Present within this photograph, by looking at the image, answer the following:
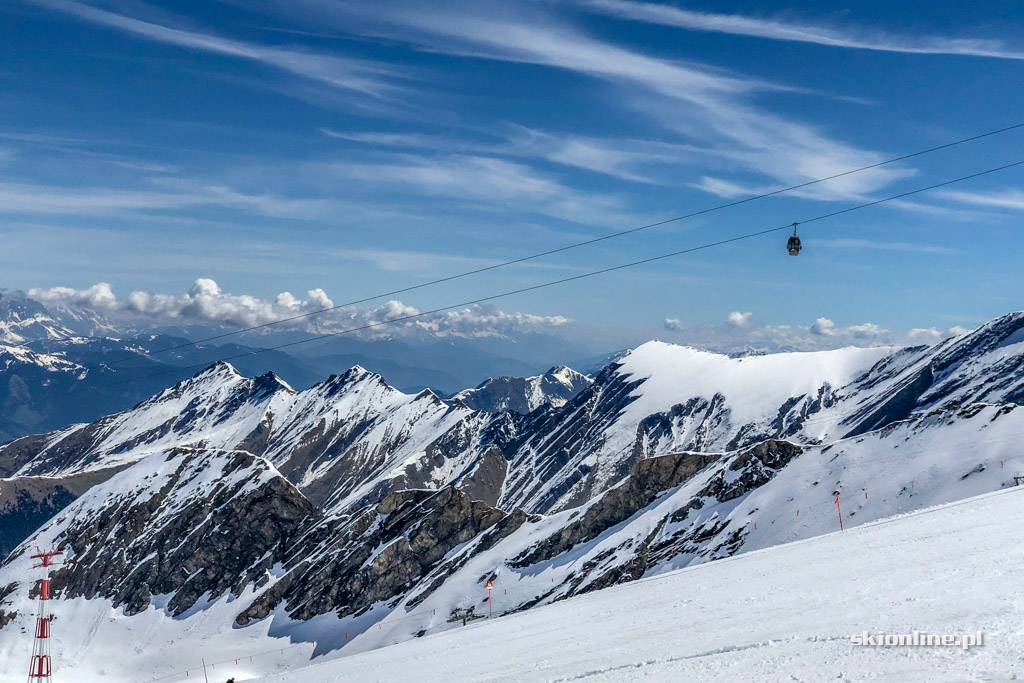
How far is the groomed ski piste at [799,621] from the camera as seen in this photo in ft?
59.4

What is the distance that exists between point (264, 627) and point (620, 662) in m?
129

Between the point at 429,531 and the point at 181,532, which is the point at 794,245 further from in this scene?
the point at 181,532

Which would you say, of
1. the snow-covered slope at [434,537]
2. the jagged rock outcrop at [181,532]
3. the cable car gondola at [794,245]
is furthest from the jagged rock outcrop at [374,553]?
the cable car gondola at [794,245]

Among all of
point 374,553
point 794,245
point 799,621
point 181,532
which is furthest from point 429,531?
point 799,621

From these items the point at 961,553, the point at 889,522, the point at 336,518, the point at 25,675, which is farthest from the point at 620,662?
the point at 25,675

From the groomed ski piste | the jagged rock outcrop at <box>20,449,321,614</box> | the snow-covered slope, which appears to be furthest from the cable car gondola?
the jagged rock outcrop at <box>20,449,321,614</box>

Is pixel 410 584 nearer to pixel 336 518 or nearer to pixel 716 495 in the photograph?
pixel 336 518

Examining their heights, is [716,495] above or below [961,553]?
above

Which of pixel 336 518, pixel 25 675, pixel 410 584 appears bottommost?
pixel 25 675

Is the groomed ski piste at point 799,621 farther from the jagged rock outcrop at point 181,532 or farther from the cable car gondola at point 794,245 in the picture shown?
the jagged rock outcrop at point 181,532

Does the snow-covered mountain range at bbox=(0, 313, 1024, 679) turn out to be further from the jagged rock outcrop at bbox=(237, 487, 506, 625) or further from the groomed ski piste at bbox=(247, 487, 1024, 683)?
the groomed ski piste at bbox=(247, 487, 1024, 683)

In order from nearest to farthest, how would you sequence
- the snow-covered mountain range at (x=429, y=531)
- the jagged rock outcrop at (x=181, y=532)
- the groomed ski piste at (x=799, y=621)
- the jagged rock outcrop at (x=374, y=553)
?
1. the groomed ski piste at (x=799, y=621)
2. the snow-covered mountain range at (x=429, y=531)
3. the jagged rock outcrop at (x=374, y=553)
4. the jagged rock outcrop at (x=181, y=532)

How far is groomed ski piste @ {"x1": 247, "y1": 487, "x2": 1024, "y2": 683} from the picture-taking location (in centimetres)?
1809

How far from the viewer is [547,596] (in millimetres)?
97125
